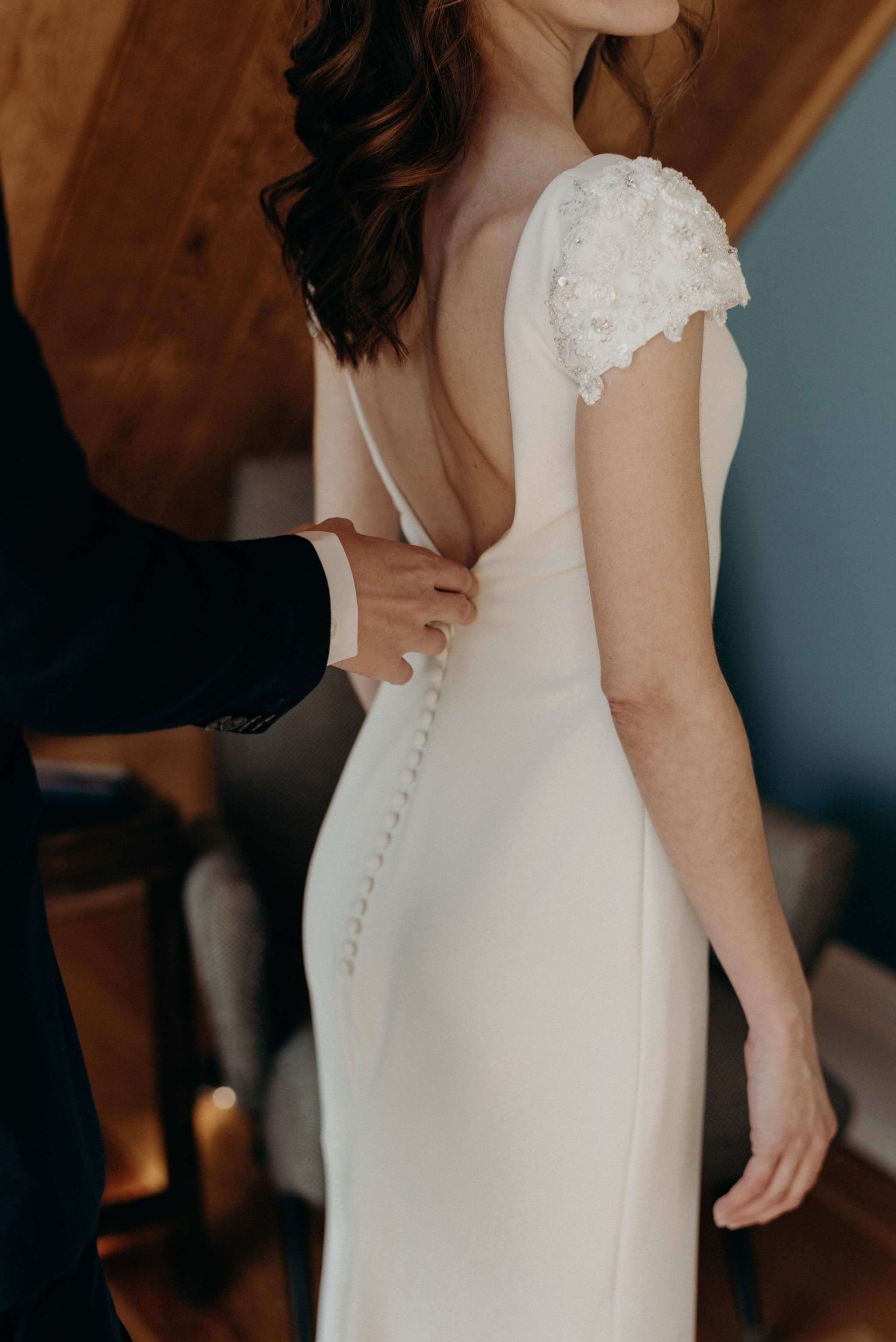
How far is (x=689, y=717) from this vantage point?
0.78 meters

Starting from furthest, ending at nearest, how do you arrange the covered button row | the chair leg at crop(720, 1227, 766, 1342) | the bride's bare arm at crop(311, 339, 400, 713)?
the chair leg at crop(720, 1227, 766, 1342) → the bride's bare arm at crop(311, 339, 400, 713) → the covered button row

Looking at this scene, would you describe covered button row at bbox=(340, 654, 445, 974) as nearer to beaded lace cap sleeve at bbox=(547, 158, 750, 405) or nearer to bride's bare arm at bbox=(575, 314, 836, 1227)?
bride's bare arm at bbox=(575, 314, 836, 1227)

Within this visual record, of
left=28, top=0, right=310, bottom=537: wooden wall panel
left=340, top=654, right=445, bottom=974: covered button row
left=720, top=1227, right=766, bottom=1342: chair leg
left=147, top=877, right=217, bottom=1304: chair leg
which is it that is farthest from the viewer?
left=147, top=877, right=217, bottom=1304: chair leg

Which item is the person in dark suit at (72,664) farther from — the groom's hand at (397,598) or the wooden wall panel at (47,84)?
the wooden wall panel at (47,84)

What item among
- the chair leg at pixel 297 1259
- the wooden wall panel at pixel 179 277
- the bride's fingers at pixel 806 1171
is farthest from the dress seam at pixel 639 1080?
the wooden wall panel at pixel 179 277

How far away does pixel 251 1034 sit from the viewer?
5.22 ft

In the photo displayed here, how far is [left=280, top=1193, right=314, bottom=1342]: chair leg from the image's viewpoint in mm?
1538

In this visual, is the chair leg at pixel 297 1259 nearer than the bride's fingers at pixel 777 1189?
No

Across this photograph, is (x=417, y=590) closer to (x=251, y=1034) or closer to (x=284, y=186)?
(x=284, y=186)

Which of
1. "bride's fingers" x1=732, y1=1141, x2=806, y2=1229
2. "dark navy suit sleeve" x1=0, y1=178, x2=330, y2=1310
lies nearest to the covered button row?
"dark navy suit sleeve" x1=0, y1=178, x2=330, y2=1310

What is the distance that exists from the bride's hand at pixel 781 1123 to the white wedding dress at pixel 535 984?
0.05 m

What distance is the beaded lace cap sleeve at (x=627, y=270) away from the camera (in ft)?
2.35

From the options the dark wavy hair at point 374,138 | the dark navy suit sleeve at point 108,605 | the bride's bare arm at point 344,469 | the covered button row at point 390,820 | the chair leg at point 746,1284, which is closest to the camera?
the dark navy suit sleeve at point 108,605

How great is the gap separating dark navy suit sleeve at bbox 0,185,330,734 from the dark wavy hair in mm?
316
